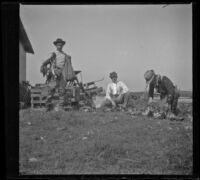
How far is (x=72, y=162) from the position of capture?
524cm

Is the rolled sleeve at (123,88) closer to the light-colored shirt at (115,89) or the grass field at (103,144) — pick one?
the light-colored shirt at (115,89)

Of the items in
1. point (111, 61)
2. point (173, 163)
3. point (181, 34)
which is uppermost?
point (181, 34)

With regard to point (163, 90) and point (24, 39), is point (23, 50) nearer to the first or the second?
point (24, 39)

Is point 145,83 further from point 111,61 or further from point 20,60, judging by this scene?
point 20,60

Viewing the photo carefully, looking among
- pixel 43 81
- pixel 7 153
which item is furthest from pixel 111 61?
pixel 7 153

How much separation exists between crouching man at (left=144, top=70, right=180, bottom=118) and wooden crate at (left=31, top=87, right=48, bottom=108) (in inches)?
70.9

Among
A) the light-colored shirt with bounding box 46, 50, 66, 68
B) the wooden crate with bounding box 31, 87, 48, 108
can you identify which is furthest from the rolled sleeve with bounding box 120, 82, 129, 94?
the wooden crate with bounding box 31, 87, 48, 108

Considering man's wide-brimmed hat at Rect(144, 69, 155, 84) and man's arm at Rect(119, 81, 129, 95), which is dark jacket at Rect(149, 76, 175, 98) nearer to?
man's wide-brimmed hat at Rect(144, 69, 155, 84)

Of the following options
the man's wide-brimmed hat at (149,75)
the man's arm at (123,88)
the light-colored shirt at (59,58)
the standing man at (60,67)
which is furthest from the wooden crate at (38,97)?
the man's wide-brimmed hat at (149,75)

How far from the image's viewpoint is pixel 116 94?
546 centimetres

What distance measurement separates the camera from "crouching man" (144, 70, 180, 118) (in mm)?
5375

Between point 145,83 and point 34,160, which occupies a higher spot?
point 145,83

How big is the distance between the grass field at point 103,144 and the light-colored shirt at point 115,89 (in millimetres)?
407
